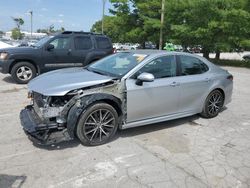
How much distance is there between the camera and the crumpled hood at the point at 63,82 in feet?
13.8

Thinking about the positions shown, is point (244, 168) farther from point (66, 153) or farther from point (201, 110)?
point (66, 153)

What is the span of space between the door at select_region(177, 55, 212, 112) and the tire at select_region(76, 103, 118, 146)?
1.59 meters

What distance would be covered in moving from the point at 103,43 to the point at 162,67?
599cm

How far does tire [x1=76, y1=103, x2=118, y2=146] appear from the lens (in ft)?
14.1

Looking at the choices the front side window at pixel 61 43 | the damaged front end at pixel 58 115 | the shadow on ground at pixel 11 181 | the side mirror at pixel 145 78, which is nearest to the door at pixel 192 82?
the side mirror at pixel 145 78

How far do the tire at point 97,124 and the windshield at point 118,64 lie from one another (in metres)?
0.68

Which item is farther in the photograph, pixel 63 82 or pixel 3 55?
pixel 3 55

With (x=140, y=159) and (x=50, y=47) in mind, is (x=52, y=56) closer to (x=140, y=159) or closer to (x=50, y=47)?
(x=50, y=47)

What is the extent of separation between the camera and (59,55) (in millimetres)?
9805

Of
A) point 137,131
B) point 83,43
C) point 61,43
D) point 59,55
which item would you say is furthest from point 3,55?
point 137,131

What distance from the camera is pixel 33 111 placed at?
4676 mm

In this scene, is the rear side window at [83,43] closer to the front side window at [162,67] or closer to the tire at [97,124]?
the front side window at [162,67]

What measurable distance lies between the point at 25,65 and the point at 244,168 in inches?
301

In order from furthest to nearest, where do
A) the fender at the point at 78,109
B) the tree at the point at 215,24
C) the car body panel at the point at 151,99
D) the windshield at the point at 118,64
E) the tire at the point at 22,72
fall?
the tree at the point at 215,24 → the tire at the point at 22,72 → the windshield at the point at 118,64 → the car body panel at the point at 151,99 → the fender at the point at 78,109
